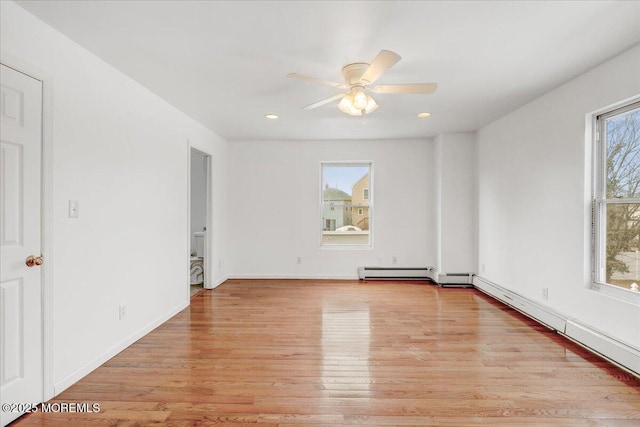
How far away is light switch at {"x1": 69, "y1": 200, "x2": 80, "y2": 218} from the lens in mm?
2201

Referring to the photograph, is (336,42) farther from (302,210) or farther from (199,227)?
(199,227)

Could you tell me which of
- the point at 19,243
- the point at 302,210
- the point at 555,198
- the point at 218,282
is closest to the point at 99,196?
the point at 19,243

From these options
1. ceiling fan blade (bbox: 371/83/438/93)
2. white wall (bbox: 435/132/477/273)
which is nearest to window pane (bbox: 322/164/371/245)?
white wall (bbox: 435/132/477/273)

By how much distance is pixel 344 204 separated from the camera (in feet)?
18.9

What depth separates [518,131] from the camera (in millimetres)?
3859

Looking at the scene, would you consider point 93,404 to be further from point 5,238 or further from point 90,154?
point 90,154

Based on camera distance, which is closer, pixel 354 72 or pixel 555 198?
pixel 354 72

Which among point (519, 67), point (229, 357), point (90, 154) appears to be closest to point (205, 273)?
point (229, 357)

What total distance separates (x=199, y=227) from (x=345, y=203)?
2.86 meters

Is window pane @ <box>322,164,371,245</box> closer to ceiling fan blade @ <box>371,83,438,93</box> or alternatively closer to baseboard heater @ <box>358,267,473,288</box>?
baseboard heater @ <box>358,267,473,288</box>

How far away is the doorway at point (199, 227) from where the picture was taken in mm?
4902

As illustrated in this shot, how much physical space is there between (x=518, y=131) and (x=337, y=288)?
3.33m

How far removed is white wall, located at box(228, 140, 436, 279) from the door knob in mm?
3707

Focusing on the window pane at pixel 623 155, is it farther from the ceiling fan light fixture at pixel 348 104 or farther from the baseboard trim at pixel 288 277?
the baseboard trim at pixel 288 277
